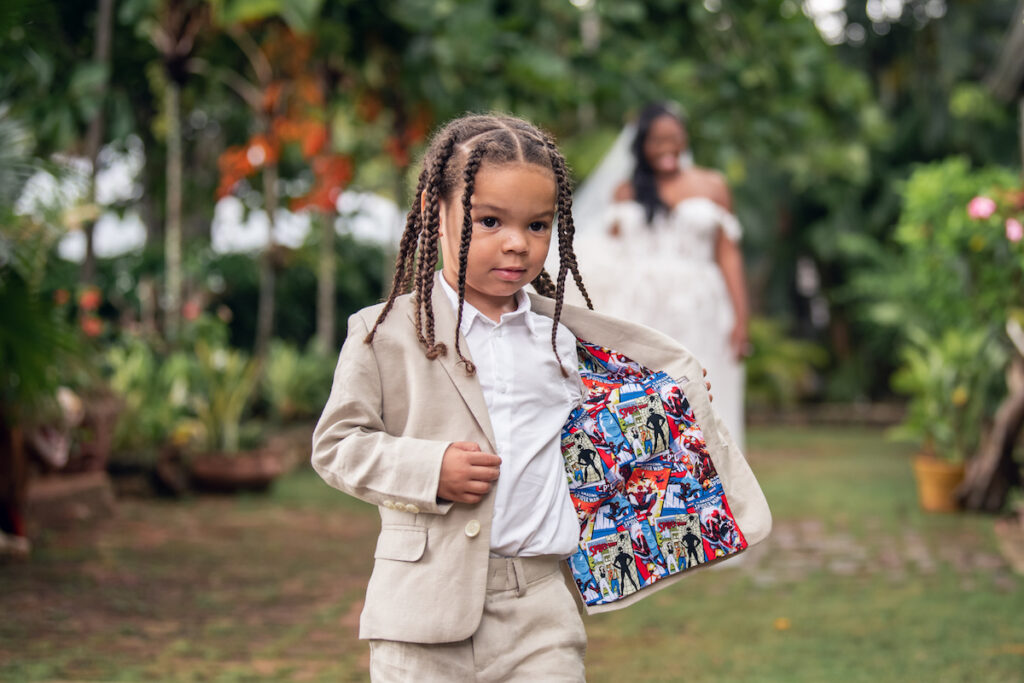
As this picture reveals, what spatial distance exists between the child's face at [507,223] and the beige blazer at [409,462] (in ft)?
0.47

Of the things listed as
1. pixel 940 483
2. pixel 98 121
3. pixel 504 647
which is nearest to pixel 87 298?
pixel 98 121

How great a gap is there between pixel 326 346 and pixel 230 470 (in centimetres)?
321

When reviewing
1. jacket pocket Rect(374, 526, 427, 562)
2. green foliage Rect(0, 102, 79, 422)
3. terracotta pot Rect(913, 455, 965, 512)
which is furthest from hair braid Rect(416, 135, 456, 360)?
terracotta pot Rect(913, 455, 965, 512)

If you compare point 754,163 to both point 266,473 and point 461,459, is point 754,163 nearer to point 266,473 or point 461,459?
point 266,473

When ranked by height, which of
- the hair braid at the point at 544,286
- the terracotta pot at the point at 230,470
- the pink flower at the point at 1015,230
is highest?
the pink flower at the point at 1015,230

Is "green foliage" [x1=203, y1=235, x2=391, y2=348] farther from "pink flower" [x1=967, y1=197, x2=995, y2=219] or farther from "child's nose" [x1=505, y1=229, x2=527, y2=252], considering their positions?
"child's nose" [x1=505, y1=229, x2=527, y2=252]

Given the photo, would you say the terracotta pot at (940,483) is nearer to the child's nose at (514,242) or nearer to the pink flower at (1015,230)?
the pink flower at (1015,230)

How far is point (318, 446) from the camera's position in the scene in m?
2.27

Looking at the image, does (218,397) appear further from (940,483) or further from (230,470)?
(940,483)

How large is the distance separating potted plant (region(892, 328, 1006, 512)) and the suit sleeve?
20.7 ft

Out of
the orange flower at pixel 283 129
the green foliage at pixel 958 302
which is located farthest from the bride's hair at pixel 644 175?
the orange flower at pixel 283 129

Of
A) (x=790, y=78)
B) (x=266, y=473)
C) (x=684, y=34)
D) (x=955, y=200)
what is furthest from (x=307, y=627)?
(x=790, y=78)

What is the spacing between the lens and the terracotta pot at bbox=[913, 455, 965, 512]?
7.99m

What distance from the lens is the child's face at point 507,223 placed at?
7.41ft
